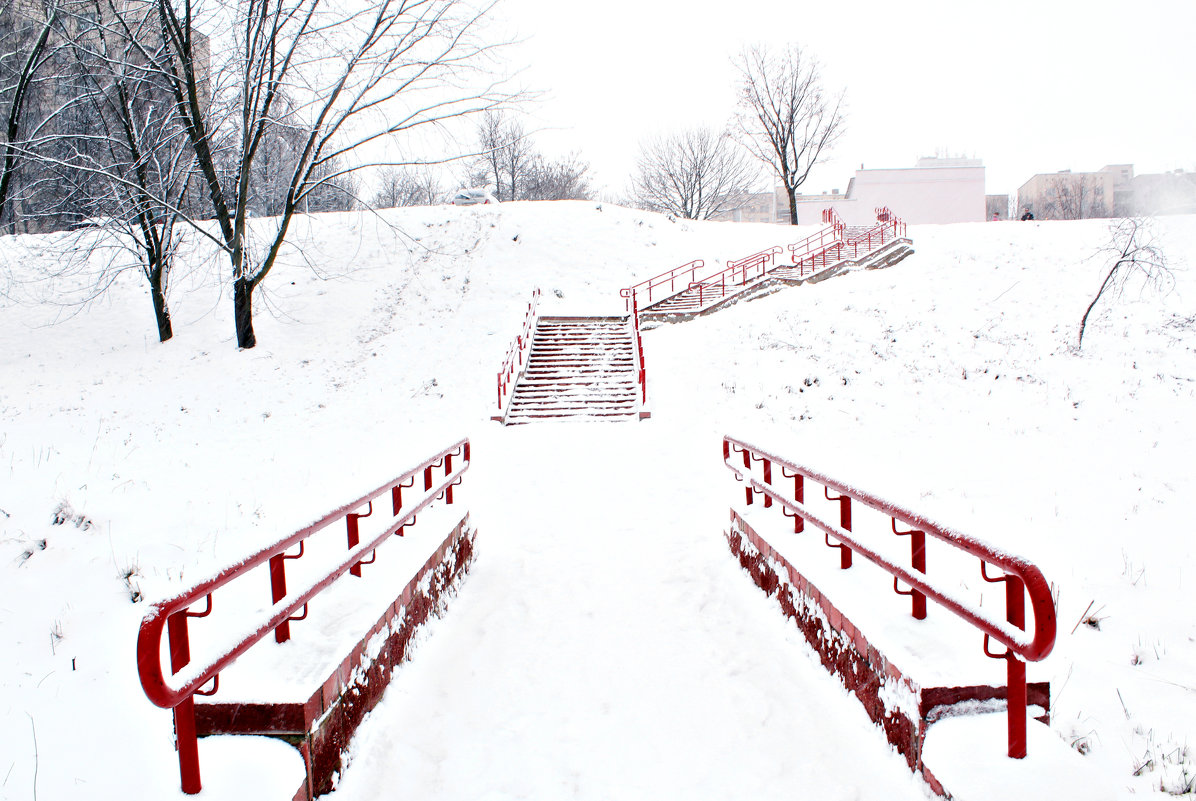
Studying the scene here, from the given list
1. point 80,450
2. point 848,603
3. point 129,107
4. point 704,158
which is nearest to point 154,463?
point 80,450

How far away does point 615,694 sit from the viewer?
402 centimetres

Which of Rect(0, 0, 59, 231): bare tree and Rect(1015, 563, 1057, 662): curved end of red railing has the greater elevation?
Rect(0, 0, 59, 231): bare tree

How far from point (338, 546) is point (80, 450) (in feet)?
29.1

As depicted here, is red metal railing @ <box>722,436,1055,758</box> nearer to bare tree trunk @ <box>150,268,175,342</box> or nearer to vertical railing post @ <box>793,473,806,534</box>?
vertical railing post @ <box>793,473,806,534</box>

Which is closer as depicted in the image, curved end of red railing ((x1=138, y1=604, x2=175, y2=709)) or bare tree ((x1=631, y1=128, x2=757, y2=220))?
curved end of red railing ((x1=138, y1=604, x2=175, y2=709))

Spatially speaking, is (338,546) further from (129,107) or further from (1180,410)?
(129,107)

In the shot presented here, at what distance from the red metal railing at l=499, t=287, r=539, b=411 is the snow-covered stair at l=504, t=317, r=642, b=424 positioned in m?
0.17

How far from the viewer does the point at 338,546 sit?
515cm

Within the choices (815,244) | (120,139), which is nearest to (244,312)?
(120,139)

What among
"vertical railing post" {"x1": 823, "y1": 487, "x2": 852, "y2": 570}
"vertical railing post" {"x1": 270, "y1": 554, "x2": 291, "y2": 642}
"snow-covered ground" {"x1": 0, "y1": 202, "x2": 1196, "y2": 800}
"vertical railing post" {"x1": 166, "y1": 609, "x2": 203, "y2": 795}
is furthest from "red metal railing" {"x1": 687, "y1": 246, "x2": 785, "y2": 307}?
"vertical railing post" {"x1": 166, "y1": 609, "x2": 203, "y2": 795}

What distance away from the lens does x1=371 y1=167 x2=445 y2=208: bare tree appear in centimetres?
5806

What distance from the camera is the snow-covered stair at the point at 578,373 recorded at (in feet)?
44.4

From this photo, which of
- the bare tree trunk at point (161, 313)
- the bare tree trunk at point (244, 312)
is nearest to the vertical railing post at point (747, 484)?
the bare tree trunk at point (244, 312)

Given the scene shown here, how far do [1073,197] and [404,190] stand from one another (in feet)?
273
